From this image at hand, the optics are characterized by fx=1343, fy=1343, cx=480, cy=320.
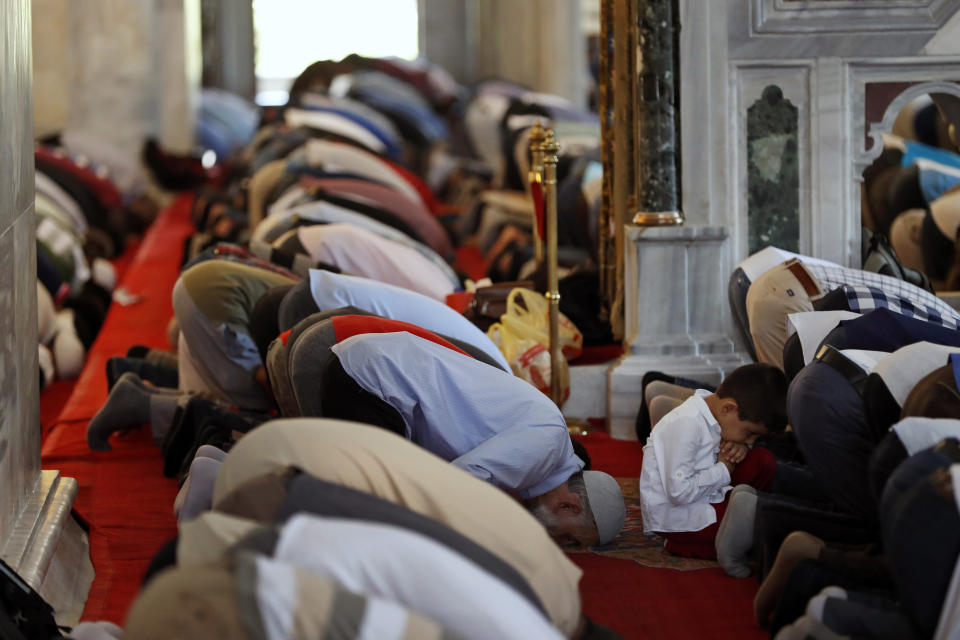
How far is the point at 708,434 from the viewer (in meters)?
3.17

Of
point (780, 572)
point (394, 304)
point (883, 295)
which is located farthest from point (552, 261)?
point (780, 572)

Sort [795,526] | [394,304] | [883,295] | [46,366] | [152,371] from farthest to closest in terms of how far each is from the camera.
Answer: [46,366] < [152,371] < [394,304] < [883,295] < [795,526]

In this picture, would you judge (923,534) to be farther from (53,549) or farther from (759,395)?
(53,549)

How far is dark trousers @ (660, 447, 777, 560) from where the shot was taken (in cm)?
316

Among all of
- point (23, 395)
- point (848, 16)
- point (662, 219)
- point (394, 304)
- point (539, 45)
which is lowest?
A: point (23, 395)

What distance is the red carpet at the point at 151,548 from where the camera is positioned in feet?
9.09

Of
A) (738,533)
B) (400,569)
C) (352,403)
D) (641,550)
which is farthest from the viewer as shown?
(641,550)

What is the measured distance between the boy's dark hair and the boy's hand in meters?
0.08

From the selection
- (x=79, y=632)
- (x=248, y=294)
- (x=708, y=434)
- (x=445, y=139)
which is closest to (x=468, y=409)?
(x=708, y=434)

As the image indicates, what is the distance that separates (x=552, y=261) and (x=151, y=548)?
154 cm

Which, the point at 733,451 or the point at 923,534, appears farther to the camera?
the point at 733,451

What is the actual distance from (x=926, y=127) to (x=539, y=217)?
9.42 ft

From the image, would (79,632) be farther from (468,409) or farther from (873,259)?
(873,259)

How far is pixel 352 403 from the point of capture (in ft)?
10.1
